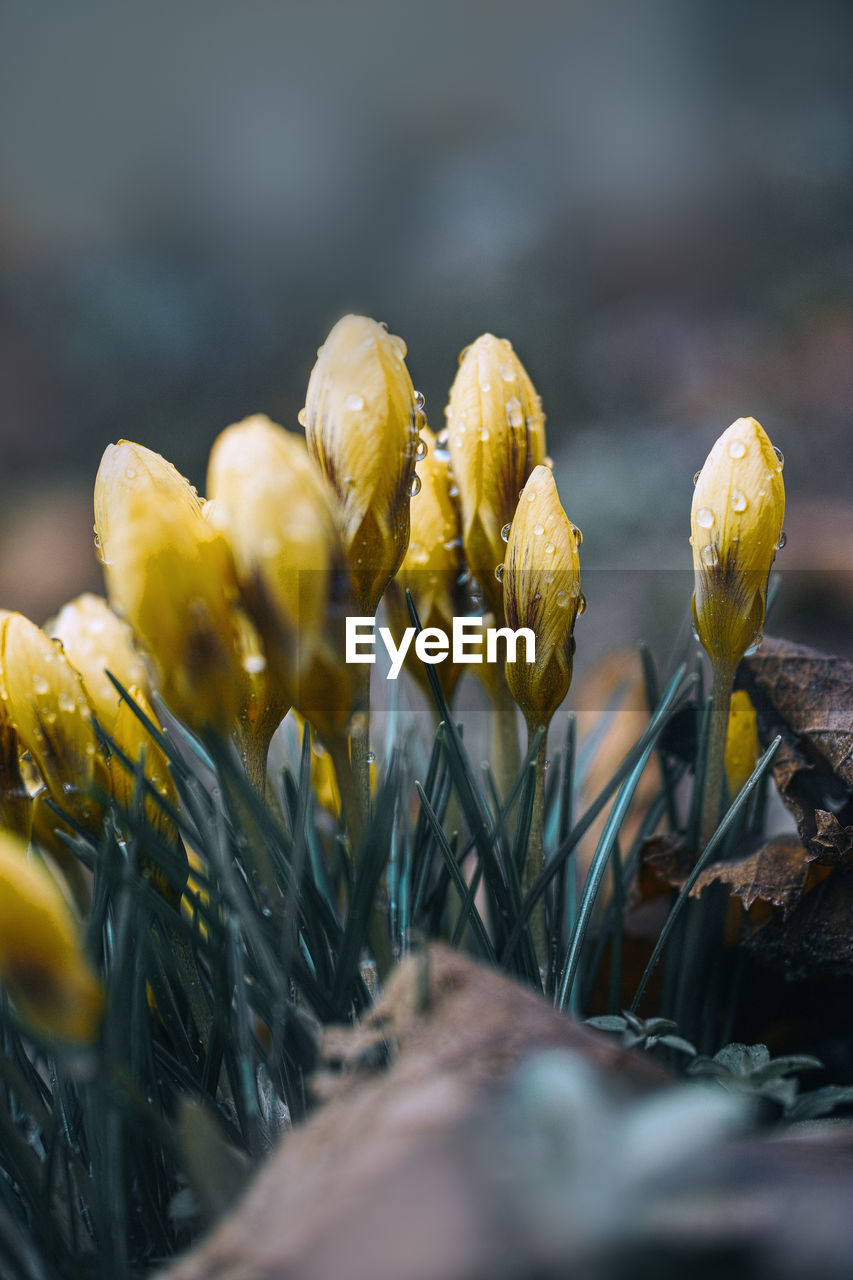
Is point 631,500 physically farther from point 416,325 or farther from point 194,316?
point 194,316

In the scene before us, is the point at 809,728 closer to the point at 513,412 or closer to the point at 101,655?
the point at 513,412

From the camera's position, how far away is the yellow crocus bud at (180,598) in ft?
0.77

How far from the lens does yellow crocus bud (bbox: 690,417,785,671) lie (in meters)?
0.32

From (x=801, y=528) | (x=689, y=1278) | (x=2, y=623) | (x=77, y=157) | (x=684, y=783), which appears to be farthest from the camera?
(x=77, y=157)

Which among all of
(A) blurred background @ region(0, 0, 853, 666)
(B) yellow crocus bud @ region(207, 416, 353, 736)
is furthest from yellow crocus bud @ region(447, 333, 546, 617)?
(A) blurred background @ region(0, 0, 853, 666)

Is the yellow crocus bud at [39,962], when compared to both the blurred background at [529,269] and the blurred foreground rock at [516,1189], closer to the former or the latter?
the blurred foreground rock at [516,1189]

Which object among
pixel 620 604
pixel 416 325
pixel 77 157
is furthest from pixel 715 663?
pixel 77 157

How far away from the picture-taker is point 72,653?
350 mm

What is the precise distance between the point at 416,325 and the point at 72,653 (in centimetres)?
92

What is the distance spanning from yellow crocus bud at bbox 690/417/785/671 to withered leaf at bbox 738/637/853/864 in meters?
0.05

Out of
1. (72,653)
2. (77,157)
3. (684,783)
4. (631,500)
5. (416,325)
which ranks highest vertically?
(77,157)

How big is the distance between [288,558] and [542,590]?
111 mm

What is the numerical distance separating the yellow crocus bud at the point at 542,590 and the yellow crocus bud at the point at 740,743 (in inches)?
3.7

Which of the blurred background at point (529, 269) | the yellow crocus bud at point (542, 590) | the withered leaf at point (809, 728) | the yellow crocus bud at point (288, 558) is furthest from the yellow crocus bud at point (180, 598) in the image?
the blurred background at point (529, 269)
